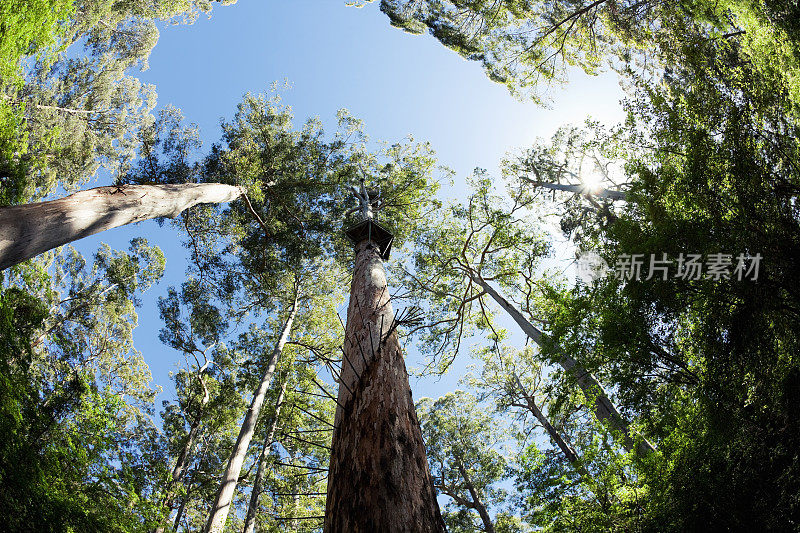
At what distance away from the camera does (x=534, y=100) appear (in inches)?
475

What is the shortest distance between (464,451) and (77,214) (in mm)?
16257

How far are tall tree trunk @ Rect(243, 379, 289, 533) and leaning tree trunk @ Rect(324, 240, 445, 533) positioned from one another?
27.4ft

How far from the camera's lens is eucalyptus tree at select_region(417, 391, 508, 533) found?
15594mm

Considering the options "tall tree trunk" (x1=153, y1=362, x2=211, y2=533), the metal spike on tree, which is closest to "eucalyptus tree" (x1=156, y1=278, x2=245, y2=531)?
"tall tree trunk" (x1=153, y1=362, x2=211, y2=533)

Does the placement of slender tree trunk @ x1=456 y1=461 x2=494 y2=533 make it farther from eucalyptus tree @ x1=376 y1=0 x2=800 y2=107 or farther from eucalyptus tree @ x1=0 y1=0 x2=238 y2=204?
eucalyptus tree @ x1=0 y1=0 x2=238 y2=204

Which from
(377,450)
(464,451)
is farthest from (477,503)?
(377,450)

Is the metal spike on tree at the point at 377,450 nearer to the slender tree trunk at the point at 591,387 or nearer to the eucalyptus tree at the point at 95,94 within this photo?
the slender tree trunk at the point at 591,387

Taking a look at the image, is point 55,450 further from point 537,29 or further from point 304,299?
point 537,29

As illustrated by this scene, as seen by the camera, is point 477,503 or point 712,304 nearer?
point 712,304

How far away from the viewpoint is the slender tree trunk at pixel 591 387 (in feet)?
14.1

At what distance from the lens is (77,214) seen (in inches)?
134

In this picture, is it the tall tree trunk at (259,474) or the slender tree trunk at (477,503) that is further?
the slender tree trunk at (477,503)

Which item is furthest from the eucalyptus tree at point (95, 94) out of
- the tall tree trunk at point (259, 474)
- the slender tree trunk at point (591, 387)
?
the slender tree trunk at point (591, 387)

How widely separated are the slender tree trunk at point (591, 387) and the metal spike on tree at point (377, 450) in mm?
2384
